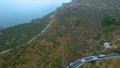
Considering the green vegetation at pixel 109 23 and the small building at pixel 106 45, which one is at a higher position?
the green vegetation at pixel 109 23

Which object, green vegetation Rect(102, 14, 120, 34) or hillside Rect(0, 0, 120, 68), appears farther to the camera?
green vegetation Rect(102, 14, 120, 34)

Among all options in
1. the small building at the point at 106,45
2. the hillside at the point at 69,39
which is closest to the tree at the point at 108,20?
the hillside at the point at 69,39

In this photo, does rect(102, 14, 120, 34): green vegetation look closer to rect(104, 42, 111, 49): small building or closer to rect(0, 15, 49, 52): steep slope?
rect(104, 42, 111, 49): small building

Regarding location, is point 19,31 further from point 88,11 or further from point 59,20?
point 88,11

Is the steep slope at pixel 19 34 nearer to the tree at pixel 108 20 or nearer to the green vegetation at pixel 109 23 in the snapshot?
the tree at pixel 108 20

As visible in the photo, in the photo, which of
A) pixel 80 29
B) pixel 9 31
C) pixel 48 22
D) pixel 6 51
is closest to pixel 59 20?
pixel 48 22

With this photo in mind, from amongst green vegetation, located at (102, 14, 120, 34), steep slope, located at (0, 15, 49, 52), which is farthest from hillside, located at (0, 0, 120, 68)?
steep slope, located at (0, 15, 49, 52)

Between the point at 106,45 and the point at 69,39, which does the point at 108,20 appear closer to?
the point at 69,39

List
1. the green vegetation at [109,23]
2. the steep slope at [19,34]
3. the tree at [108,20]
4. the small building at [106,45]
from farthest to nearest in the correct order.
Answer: the tree at [108,20], the green vegetation at [109,23], the steep slope at [19,34], the small building at [106,45]

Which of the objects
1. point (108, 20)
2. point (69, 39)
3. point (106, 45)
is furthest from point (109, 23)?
point (69, 39)
